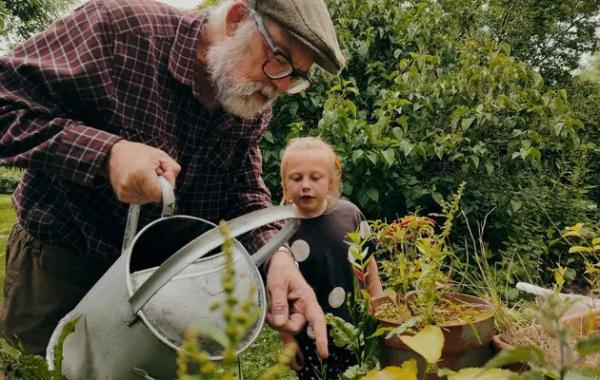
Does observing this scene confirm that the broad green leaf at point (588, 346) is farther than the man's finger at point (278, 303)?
No

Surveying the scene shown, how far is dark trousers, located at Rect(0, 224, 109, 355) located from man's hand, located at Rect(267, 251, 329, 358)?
2.52ft

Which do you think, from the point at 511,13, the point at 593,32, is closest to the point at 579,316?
the point at 511,13

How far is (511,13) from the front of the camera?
964 cm

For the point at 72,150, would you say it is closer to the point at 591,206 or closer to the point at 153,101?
the point at 153,101

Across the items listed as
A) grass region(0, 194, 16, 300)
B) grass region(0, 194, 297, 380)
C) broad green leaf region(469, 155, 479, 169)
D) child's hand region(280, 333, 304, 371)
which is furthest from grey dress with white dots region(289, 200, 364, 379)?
grass region(0, 194, 16, 300)

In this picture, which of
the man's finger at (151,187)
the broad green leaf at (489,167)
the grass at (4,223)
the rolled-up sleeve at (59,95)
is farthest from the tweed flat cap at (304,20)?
the grass at (4,223)

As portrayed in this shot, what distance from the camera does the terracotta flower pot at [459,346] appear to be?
2.81ft

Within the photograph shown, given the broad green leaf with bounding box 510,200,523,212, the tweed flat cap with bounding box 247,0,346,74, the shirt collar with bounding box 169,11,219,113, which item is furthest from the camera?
the broad green leaf with bounding box 510,200,523,212

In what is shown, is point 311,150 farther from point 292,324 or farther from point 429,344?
point 429,344

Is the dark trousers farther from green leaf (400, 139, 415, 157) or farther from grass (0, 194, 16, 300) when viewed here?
grass (0, 194, 16, 300)

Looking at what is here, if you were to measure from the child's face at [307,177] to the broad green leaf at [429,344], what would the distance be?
78.1 inches

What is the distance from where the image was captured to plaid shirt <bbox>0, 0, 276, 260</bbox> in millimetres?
1373

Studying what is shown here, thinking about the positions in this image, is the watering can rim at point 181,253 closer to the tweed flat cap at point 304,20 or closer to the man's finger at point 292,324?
the man's finger at point 292,324

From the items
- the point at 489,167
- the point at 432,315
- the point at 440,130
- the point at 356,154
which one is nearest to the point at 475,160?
the point at 489,167
